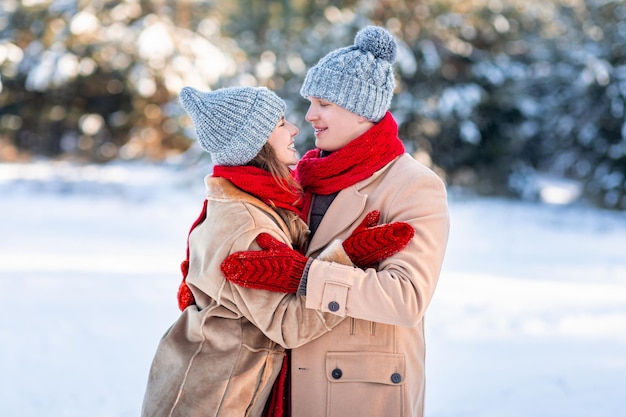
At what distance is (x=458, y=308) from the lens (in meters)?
6.09

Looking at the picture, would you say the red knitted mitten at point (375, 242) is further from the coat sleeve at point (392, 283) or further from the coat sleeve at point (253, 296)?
the coat sleeve at point (253, 296)

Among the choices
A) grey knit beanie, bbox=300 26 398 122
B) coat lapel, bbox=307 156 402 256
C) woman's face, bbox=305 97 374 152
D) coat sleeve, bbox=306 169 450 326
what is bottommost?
coat sleeve, bbox=306 169 450 326

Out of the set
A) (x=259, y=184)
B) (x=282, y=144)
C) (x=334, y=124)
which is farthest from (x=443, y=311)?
(x=259, y=184)

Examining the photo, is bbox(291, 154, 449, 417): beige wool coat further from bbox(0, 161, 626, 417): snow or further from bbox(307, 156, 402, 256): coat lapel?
bbox(0, 161, 626, 417): snow

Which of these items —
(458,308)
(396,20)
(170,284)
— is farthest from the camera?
(396,20)

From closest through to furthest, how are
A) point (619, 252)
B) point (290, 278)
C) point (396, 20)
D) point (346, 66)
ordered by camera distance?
point (290, 278) < point (346, 66) < point (619, 252) < point (396, 20)

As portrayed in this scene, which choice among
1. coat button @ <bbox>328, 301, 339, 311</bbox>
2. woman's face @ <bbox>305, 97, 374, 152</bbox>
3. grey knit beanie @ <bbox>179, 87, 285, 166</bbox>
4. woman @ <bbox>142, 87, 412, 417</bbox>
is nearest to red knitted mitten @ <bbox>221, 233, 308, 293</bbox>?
woman @ <bbox>142, 87, 412, 417</bbox>

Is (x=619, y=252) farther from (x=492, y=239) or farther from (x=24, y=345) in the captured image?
(x=24, y=345)

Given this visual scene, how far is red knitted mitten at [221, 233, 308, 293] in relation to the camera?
7.21 ft

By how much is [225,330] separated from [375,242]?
54 cm

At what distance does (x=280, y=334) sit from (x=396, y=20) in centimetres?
1094

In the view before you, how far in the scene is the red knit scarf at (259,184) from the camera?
236cm

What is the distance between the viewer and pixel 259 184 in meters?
2.37

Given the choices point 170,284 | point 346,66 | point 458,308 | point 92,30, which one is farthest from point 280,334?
point 92,30
